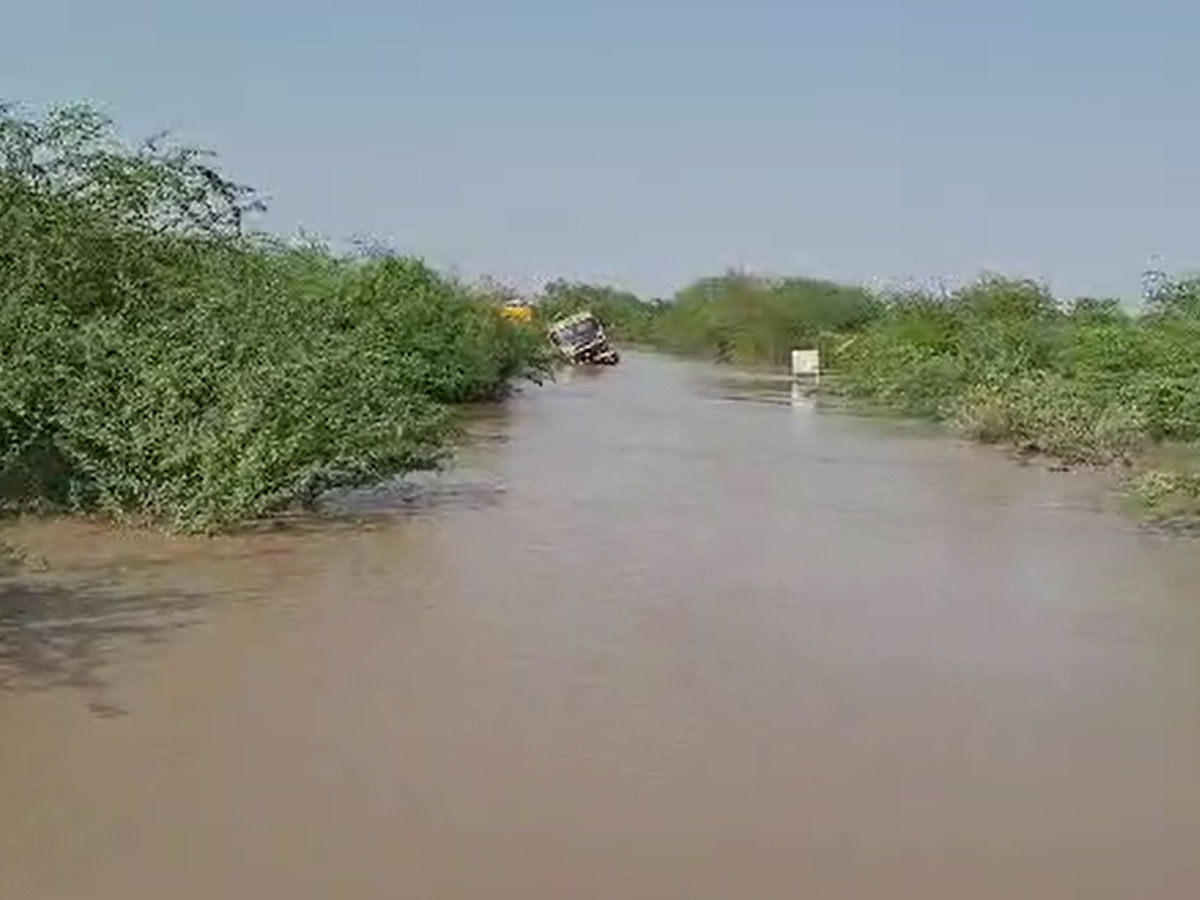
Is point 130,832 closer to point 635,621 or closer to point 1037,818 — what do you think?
point 1037,818

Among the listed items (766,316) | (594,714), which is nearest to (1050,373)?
(594,714)

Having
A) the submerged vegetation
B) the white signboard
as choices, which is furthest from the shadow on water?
Answer: the white signboard

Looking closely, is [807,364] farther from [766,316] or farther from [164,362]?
[164,362]

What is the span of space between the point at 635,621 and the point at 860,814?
3.49 meters

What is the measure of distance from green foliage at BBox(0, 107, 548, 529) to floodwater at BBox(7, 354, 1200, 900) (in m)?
0.56

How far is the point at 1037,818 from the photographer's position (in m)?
5.65

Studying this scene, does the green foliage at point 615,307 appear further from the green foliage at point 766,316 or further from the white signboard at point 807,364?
the white signboard at point 807,364

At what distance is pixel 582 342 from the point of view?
57656mm

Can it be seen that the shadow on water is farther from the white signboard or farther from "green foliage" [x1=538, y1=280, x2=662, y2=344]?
"green foliage" [x1=538, y1=280, x2=662, y2=344]

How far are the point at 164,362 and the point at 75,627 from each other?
391cm

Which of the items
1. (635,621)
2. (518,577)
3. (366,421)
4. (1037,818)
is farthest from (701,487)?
(1037,818)

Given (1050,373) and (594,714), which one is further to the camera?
(1050,373)

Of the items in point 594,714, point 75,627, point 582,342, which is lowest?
point 594,714

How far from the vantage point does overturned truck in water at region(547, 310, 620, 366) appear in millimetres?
56625
